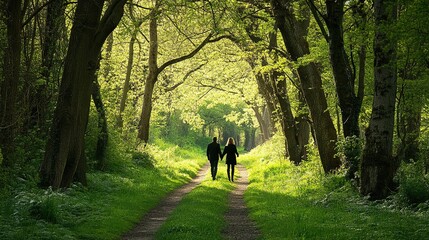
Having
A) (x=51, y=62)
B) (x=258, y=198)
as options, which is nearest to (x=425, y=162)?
(x=258, y=198)

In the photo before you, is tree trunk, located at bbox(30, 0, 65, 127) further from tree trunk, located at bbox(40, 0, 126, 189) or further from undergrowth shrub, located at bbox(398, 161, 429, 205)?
undergrowth shrub, located at bbox(398, 161, 429, 205)

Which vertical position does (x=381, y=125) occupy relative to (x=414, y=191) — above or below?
above

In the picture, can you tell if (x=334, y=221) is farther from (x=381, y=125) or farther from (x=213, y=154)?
(x=213, y=154)

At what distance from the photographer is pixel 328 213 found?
525 inches

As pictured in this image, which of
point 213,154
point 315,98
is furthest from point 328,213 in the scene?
point 213,154

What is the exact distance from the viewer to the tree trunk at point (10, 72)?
47.3 feet

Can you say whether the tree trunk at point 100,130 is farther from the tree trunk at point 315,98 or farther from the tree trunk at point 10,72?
the tree trunk at point 315,98

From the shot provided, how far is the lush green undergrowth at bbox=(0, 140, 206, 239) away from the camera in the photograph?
11148 mm

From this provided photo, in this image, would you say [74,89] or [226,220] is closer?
[226,220]

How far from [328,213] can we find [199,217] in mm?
3119

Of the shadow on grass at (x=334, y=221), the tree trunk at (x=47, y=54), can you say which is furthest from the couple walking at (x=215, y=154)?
the shadow on grass at (x=334, y=221)

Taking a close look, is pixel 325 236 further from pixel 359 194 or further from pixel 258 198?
pixel 258 198

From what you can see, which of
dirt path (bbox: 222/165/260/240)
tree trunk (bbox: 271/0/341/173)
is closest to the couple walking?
dirt path (bbox: 222/165/260/240)

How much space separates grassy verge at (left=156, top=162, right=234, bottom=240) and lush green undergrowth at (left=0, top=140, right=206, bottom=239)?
102cm
